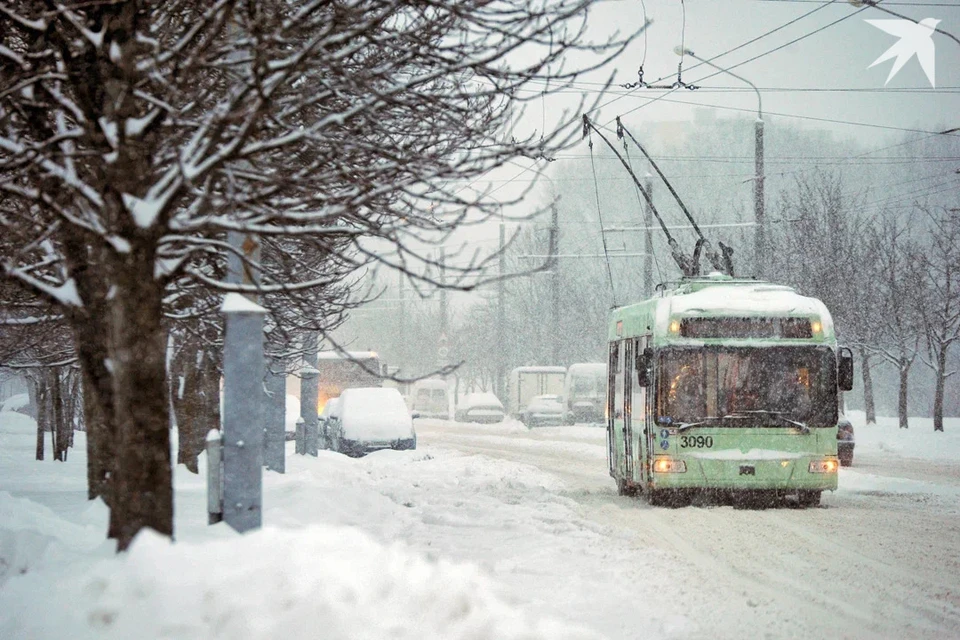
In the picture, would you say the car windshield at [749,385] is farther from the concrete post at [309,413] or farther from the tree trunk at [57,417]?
the concrete post at [309,413]

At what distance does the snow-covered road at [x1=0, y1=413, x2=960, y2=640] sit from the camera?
583 centimetres

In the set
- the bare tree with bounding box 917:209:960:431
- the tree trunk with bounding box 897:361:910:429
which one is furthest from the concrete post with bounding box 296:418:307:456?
the tree trunk with bounding box 897:361:910:429

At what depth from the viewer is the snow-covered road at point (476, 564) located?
19.1 feet

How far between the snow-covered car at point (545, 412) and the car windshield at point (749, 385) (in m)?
32.3

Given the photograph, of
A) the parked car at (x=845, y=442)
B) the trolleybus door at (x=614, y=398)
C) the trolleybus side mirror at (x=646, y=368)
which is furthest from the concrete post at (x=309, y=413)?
the parked car at (x=845, y=442)

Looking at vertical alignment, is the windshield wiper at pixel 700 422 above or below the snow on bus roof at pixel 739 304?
below

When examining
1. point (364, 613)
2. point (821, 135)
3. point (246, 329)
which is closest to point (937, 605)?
point (364, 613)

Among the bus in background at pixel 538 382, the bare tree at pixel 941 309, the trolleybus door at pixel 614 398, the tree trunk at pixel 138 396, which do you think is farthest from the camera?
the bus in background at pixel 538 382

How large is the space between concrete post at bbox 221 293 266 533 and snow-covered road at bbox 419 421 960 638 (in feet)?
8.13

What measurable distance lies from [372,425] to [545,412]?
2178 cm

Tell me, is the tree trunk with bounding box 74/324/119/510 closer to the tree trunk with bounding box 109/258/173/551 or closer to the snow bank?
the tree trunk with bounding box 109/258/173/551

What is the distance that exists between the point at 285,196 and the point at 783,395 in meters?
8.99

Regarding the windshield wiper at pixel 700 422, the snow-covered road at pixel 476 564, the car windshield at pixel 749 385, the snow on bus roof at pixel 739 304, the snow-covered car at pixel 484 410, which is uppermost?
the snow on bus roof at pixel 739 304

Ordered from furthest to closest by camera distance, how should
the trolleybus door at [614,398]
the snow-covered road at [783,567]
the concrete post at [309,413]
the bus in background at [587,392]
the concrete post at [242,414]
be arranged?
the bus in background at [587,392], the concrete post at [309,413], the trolleybus door at [614,398], the snow-covered road at [783,567], the concrete post at [242,414]
